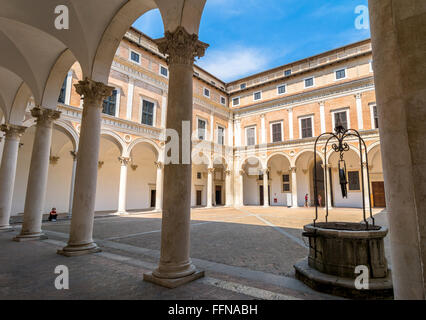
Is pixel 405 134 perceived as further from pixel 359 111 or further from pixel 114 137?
pixel 359 111

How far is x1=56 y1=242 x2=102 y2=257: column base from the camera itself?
16.1 ft

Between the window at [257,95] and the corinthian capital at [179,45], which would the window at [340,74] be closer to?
the window at [257,95]

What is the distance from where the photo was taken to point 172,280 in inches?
126

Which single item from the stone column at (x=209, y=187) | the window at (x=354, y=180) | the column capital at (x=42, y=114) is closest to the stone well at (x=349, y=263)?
the column capital at (x=42, y=114)

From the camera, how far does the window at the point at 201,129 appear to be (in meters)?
22.1

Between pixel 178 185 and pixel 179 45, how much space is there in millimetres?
2244

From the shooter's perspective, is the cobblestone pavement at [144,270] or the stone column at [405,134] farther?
the cobblestone pavement at [144,270]

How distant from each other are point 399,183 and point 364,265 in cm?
204

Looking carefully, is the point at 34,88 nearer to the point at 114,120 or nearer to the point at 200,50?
the point at 200,50

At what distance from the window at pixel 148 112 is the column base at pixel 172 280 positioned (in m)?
15.9

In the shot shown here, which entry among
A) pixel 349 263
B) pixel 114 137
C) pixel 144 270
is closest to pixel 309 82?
pixel 114 137

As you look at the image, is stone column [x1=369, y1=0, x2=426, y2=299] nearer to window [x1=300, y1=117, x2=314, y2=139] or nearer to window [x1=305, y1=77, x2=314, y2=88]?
window [x1=300, y1=117, x2=314, y2=139]

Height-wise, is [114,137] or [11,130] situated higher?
[114,137]

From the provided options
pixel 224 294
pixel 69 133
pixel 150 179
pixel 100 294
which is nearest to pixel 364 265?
pixel 224 294
